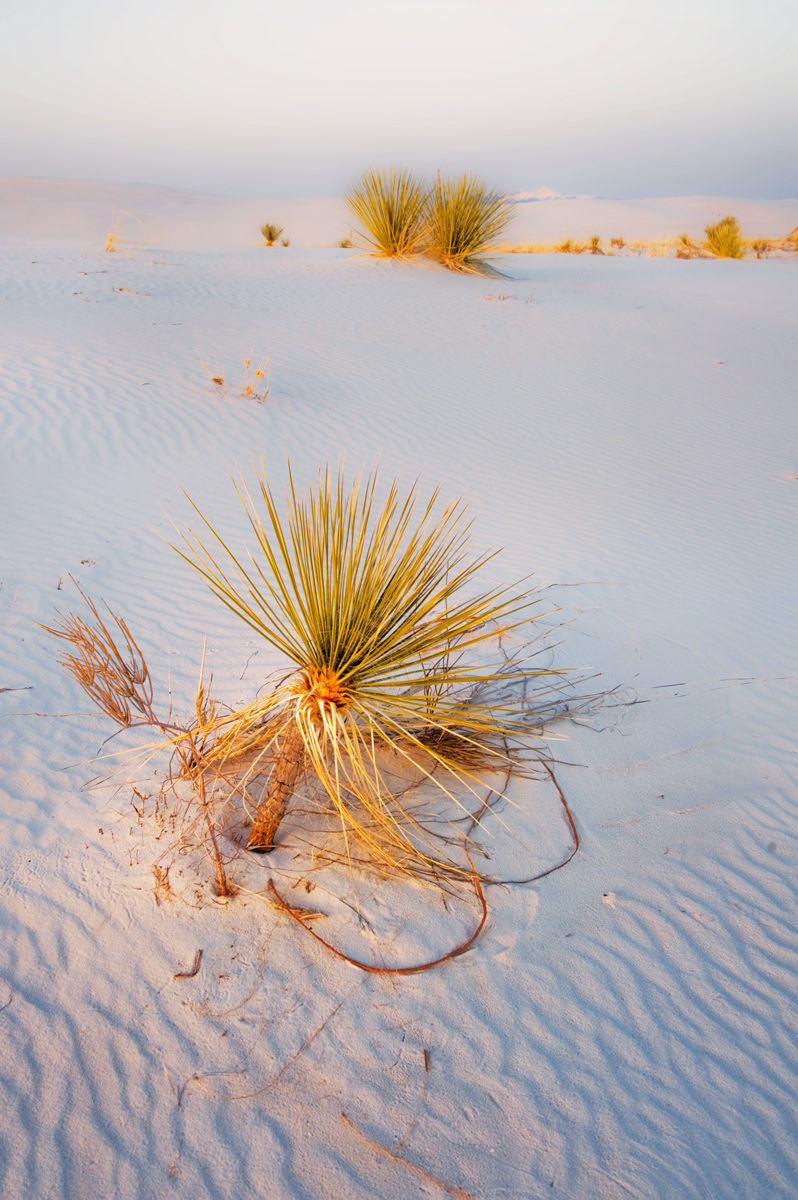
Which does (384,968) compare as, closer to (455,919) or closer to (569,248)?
(455,919)

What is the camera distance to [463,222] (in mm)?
12672

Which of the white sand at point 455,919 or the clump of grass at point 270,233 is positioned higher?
the clump of grass at point 270,233

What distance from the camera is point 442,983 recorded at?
7.13 feet

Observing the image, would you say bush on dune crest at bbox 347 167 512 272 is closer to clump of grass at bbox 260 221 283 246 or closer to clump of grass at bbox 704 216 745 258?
clump of grass at bbox 260 221 283 246

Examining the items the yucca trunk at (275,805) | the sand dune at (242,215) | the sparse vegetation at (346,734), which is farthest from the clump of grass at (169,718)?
the sand dune at (242,215)

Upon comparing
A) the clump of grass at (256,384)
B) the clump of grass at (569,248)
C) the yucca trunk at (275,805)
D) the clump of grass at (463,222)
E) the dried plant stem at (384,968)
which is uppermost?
the clump of grass at (569,248)

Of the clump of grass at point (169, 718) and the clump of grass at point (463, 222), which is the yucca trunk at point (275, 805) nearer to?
the clump of grass at point (169, 718)

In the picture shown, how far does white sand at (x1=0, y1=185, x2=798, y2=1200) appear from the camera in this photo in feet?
6.06

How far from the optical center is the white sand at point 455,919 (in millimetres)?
1847

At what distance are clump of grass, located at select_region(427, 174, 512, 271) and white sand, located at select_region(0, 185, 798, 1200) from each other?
759cm

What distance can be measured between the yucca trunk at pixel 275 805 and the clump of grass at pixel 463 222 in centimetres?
1241

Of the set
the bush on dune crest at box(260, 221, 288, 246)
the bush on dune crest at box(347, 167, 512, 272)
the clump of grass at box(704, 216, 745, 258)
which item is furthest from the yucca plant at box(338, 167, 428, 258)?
the clump of grass at box(704, 216, 745, 258)

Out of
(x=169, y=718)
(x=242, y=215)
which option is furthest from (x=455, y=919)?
(x=242, y=215)

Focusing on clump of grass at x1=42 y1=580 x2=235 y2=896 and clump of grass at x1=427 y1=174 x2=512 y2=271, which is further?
clump of grass at x1=427 y1=174 x2=512 y2=271
